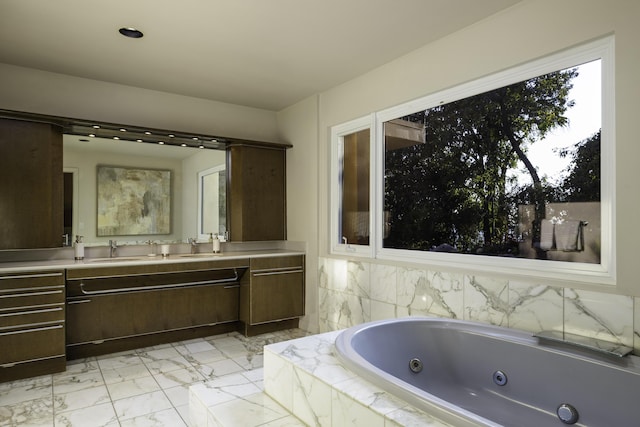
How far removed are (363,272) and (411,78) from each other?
1657mm

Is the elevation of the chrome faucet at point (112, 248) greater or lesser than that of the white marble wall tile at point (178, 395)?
greater

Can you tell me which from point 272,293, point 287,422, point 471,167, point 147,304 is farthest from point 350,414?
point 147,304

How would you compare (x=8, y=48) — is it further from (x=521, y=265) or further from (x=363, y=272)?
(x=521, y=265)

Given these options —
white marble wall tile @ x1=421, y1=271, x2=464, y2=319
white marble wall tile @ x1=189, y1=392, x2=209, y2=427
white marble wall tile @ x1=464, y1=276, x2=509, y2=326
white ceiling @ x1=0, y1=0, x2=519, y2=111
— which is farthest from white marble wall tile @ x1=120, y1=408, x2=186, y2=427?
white ceiling @ x1=0, y1=0, x2=519, y2=111

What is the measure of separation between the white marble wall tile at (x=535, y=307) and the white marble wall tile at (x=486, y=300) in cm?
4

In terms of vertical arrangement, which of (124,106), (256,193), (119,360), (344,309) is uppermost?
(124,106)

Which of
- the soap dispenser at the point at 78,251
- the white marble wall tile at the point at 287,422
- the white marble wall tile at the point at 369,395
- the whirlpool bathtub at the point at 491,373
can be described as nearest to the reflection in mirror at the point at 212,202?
the soap dispenser at the point at 78,251

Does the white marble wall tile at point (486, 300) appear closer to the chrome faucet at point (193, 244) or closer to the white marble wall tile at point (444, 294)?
the white marble wall tile at point (444, 294)

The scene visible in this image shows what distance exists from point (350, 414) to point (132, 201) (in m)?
3.17

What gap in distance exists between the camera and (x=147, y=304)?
362 cm

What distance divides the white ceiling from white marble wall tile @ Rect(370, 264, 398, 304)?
5.64 ft

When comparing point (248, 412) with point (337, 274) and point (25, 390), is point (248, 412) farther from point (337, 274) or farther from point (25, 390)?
point (337, 274)

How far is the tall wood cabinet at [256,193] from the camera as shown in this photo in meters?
4.21

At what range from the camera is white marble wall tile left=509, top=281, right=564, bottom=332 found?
216 centimetres
